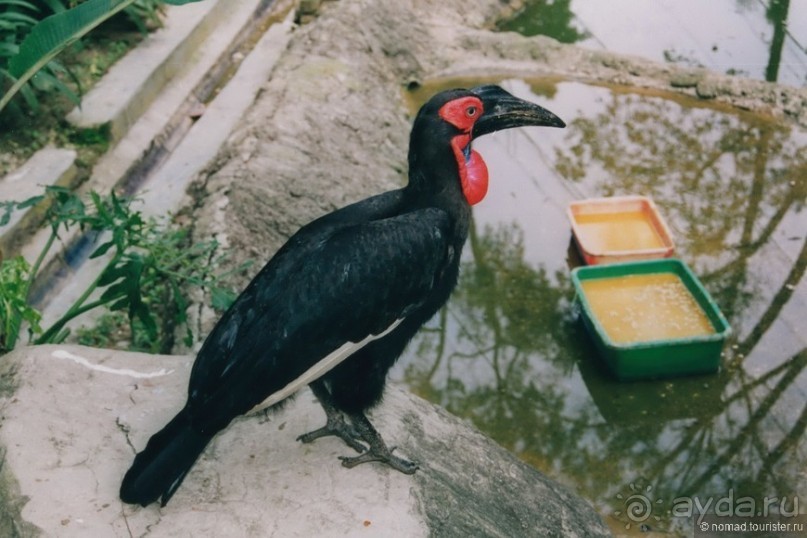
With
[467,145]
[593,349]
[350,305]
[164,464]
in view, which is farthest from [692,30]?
[164,464]

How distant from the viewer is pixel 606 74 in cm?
699

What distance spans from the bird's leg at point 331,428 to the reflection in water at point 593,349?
1316mm

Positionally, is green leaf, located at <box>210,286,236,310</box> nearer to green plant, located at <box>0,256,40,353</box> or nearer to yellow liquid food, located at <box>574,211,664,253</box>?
green plant, located at <box>0,256,40,353</box>

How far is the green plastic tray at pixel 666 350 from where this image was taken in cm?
405

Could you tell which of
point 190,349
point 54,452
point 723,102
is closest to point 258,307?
point 54,452

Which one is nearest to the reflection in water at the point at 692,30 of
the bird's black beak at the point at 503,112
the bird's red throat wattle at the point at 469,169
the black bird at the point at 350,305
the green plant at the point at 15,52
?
the green plant at the point at 15,52

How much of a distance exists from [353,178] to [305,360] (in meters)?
2.75

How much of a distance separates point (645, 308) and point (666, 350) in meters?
0.42

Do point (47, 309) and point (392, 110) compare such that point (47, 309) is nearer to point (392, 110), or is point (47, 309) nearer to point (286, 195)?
point (286, 195)

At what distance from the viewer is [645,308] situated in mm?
4469

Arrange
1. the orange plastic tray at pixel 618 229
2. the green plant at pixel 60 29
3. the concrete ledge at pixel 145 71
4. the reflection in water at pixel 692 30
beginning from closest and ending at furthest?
the green plant at pixel 60 29, the orange plastic tray at pixel 618 229, the concrete ledge at pixel 145 71, the reflection in water at pixel 692 30

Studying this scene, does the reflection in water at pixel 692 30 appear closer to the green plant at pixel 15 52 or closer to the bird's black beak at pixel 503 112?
the green plant at pixel 15 52

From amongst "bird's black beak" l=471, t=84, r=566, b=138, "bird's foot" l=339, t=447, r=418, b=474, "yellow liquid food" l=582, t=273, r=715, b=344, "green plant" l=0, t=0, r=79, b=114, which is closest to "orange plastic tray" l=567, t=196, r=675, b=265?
"yellow liquid food" l=582, t=273, r=715, b=344

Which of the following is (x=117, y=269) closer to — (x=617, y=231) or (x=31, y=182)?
(x=31, y=182)
